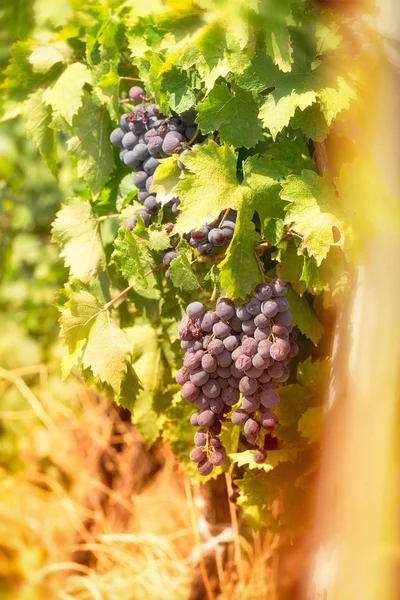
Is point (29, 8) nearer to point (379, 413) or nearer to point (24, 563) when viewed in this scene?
point (379, 413)

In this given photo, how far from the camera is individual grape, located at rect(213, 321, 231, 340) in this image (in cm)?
73

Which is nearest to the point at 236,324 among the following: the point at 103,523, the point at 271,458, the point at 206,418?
the point at 206,418

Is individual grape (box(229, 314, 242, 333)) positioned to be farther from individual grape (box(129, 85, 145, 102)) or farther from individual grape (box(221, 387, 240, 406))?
individual grape (box(129, 85, 145, 102))

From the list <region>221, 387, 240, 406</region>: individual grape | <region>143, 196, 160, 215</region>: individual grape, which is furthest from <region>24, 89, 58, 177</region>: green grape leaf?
<region>221, 387, 240, 406</region>: individual grape

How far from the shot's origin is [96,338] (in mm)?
845

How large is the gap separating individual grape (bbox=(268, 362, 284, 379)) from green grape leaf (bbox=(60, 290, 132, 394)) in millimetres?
213

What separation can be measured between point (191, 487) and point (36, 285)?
885 millimetres

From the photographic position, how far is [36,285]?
1991 millimetres

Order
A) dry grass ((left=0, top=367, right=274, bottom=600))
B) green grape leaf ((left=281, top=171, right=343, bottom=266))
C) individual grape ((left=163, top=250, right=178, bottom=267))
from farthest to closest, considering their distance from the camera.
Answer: dry grass ((left=0, top=367, right=274, bottom=600))
individual grape ((left=163, top=250, right=178, bottom=267))
green grape leaf ((left=281, top=171, right=343, bottom=266))

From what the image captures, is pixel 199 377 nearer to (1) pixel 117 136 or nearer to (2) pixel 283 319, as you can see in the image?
(2) pixel 283 319

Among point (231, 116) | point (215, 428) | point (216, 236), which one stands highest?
point (231, 116)

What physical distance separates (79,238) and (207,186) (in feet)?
1.10

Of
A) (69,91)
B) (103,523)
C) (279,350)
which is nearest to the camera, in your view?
(279,350)

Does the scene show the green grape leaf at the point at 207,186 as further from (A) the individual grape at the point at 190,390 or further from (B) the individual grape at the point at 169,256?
(A) the individual grape at the point at 190,390
